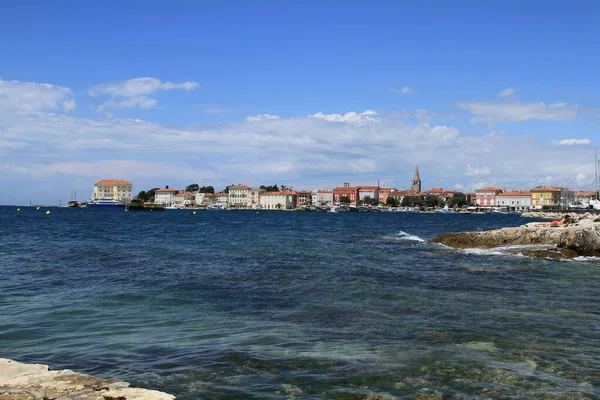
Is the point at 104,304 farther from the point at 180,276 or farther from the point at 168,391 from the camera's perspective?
the point at 168,391

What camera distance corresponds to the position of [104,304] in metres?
15.2

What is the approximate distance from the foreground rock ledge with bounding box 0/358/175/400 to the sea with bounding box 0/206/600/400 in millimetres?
1023

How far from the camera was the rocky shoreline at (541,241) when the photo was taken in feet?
102

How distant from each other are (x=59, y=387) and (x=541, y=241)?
33.7 metres

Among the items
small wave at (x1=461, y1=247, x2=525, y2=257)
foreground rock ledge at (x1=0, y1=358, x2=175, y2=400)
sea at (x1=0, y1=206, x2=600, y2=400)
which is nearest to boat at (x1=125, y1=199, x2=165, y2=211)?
small wave at (x1=461, y1=247, x2=525, y2=257)

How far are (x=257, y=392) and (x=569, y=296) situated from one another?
12.9 meters

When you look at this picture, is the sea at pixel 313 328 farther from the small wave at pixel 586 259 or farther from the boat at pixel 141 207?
the boat at pixel 141 207

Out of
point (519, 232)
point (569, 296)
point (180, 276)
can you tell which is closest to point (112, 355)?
point (180, 276)

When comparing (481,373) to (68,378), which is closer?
(68,378)

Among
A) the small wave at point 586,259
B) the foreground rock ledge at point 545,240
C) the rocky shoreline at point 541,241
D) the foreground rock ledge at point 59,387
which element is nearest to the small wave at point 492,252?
the rocky shoreline at point 541,241

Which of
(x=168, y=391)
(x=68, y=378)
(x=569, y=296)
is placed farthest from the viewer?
(x=569, y=296)

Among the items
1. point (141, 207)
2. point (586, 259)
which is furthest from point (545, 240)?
point (141, 207)

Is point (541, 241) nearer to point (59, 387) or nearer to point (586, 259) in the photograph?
point (586, 259)

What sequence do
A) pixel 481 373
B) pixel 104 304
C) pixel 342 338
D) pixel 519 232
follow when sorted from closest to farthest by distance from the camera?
1. pixel 481 373
2. pixel 342 338
3. pixel 104 304
4. pixel 519 232
